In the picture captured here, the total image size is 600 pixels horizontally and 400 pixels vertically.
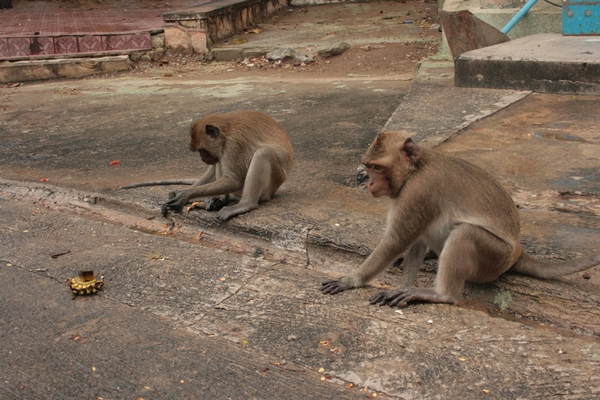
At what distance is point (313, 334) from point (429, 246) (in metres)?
0.78

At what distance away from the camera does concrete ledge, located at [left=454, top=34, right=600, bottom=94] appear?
5934mm

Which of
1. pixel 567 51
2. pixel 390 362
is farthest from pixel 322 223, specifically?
pixel 567 51

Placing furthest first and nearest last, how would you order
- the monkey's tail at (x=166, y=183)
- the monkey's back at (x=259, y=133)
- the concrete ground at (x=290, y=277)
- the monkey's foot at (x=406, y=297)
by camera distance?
the monkey's tail at (x=166, y=183), the monkey's back at (x=259, y=133), the monkey's foot at (x=406, y=297), the concrete ground at (x=290, y=277)

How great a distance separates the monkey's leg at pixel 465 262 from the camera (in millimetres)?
3021

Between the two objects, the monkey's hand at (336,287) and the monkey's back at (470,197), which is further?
the monkey's hand at (336,287)

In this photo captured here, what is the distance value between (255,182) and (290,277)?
2.99 feet

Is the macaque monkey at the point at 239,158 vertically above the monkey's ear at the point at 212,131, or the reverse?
the monkey's ear at the point at 212,131

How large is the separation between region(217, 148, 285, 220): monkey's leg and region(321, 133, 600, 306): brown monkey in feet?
4.32

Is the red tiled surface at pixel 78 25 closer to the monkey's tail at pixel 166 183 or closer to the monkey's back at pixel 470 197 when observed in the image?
the monkey's tail at pixel 166 183

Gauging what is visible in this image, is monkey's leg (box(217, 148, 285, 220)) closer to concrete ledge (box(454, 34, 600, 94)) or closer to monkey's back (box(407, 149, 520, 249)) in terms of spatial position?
monkey's back (box(407, 149, 520, 249))

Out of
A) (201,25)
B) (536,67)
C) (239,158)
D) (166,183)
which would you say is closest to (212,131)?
(239,158)

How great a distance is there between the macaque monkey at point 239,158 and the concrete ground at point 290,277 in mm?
138

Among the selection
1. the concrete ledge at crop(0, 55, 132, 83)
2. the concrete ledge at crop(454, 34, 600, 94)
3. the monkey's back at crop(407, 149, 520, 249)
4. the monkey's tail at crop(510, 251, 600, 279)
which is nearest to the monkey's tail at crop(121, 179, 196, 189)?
the monkey's back at crop(407, 149, 520, 249)

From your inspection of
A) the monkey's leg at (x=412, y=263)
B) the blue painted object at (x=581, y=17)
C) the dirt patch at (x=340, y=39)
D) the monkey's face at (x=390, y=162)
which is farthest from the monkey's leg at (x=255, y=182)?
the dirt patch at (x=340, y=39)
